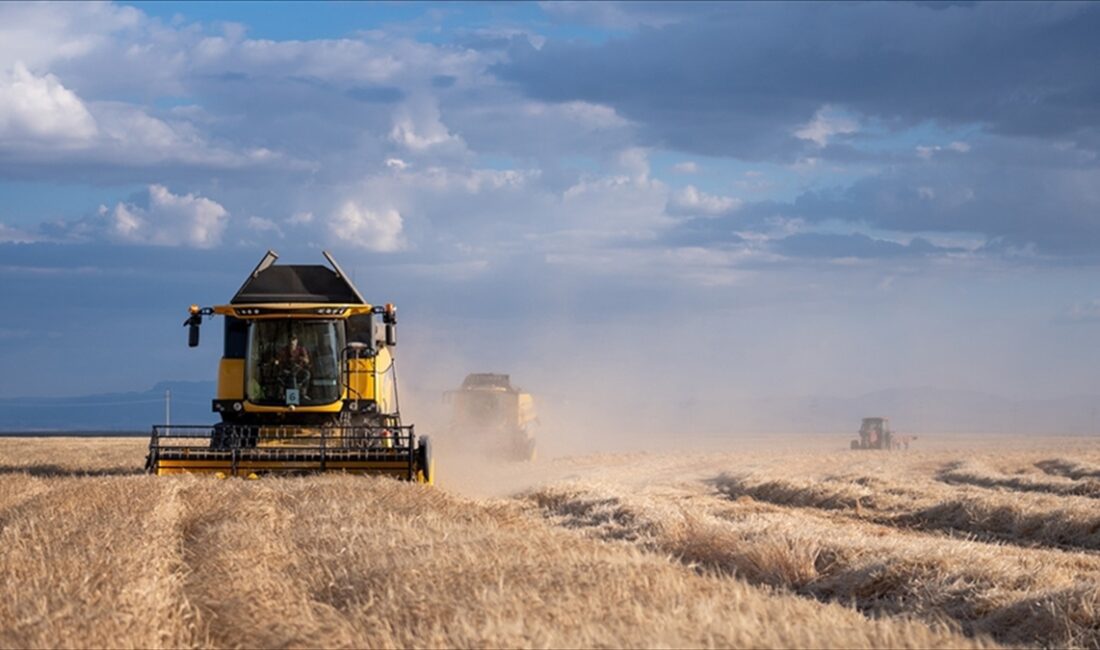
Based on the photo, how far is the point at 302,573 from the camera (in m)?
9.47

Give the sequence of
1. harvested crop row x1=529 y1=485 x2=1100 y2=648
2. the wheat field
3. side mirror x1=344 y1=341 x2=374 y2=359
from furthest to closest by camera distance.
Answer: side mirror x1=344 y1=341 x2=374 y2=359
harvested crop row x1=529 y1=485 x2=1100 y2=648
the wheat field

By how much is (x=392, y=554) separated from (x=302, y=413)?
14.5 meters

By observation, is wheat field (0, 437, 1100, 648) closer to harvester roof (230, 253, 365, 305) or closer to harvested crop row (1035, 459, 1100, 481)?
harvester roof (230, 253, 365, 305)

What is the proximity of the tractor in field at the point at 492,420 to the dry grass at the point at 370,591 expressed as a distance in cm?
3326

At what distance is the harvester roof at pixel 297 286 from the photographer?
25.6m

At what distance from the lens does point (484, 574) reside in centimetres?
864

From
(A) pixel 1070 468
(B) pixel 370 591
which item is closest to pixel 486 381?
(A) pixel 1070 468

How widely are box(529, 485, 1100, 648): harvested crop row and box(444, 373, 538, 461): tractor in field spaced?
96.2 feet

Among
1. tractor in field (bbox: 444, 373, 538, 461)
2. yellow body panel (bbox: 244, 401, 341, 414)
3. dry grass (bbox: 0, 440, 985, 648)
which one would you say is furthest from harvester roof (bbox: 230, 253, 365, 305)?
tractor in field (bbox: 444, 373, 538, 461)

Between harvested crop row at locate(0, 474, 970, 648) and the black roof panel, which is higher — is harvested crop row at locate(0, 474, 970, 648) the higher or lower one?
the lower one

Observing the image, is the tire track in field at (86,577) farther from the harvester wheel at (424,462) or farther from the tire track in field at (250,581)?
the harvester wheel at (424,462)

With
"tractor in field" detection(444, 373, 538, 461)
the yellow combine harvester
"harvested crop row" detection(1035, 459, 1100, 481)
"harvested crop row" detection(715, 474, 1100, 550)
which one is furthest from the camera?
"tractor in field" detection(444, 373, 538, 461)

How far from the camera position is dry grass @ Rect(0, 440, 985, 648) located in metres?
6.91

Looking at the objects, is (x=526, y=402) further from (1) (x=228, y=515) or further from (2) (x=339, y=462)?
(1) (x=228, y=515)
